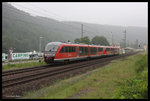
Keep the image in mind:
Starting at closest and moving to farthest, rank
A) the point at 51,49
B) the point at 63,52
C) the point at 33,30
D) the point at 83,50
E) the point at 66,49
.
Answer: the point at 51,49 < the point at 63,52 < the point at 66,49 < the point at 83,50 < the point at 33,30

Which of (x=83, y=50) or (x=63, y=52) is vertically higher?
(x=83, y=50)

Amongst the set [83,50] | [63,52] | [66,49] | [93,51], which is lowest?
[93,51]

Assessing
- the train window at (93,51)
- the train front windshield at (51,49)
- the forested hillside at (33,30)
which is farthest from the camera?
the train window at (93,51)

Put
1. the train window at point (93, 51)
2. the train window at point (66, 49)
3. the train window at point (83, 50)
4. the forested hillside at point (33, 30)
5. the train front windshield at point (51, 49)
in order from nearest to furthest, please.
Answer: the train front windshield at point (51, 49) → the train window at point (66, 49) → the forested hillside at point (33, 30) → the train window at point (83, 50) → the train window at point (93, 51)

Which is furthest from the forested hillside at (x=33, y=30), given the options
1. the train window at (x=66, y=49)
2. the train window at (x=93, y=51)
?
the train window at (x=93, y=51)

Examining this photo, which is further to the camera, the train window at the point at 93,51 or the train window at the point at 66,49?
the train window at the point at 93,51

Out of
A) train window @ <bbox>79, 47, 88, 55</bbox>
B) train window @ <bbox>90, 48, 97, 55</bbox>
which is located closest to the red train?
train window @ <bbox>79, 47, 88, 55</bbox>

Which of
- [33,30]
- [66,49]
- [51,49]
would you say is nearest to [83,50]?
[66,49]

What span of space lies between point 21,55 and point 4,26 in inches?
1265

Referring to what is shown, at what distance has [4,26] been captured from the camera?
54.7 m

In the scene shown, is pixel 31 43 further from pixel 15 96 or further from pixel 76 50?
pixel 15 96

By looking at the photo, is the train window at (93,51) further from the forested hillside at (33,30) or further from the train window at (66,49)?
the train window at (66,49)

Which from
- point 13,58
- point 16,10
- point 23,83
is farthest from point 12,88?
point 13,58

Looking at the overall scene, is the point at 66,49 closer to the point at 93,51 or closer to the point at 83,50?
the point at 83,50
